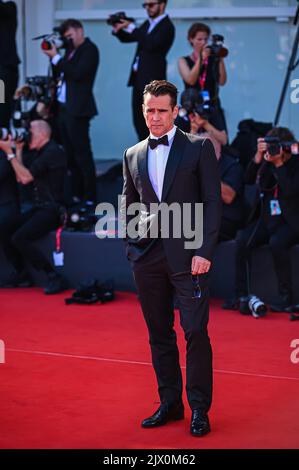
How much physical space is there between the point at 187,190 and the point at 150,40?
449 centimetres

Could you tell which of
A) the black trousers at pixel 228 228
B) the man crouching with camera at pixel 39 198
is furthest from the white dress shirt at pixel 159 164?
the man crouching with camera at pixel 39 198

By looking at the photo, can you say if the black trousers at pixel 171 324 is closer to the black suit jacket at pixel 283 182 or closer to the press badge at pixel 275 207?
the black suit jacket at pixel 283 182

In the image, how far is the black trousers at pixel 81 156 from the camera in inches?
362

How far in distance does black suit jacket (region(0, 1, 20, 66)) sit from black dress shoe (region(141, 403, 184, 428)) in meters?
5.30

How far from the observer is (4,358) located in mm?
6426

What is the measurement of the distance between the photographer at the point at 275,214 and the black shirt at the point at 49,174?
5.96 ft

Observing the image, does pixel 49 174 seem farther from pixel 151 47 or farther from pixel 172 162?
pixel 172 162

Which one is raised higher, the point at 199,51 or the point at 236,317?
the point at 199,51

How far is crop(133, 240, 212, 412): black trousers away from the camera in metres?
4.76

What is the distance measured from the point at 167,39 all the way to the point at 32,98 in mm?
1433

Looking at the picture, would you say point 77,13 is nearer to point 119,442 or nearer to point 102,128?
point 102,128

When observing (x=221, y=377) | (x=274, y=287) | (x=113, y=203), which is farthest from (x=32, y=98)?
(x=221, y=377)

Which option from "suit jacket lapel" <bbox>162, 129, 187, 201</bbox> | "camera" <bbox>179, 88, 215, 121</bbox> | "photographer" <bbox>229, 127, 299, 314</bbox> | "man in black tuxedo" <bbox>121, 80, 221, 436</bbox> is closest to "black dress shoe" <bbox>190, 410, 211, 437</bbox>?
"man in black tuxedo" <bbox>121, 80, 221, 436</bbox>

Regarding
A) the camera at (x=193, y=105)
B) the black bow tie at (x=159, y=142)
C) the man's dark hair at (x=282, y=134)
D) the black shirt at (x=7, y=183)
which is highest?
the black bow tie at (x=159, y=142)
